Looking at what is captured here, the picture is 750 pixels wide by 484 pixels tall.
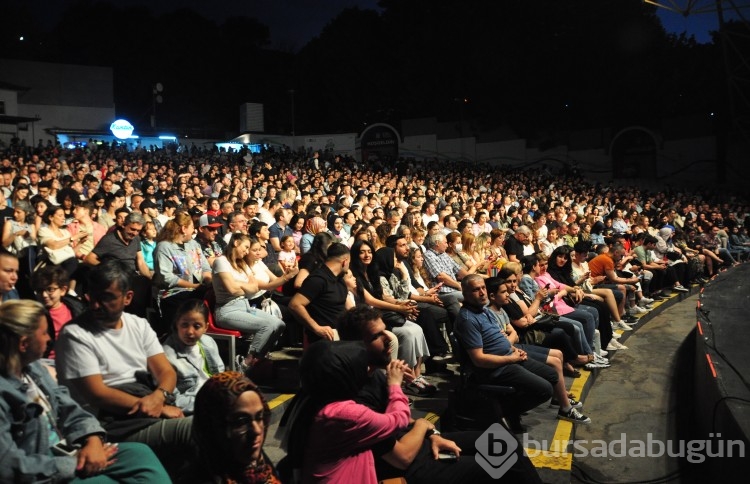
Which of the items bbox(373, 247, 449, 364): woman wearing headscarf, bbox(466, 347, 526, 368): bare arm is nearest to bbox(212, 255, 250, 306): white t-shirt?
bbox(373, 247, 449, 364): woman wearing headscarf

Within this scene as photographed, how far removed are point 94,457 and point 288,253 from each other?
5.15 meters

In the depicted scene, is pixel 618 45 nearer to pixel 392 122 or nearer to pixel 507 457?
pixel 392 122

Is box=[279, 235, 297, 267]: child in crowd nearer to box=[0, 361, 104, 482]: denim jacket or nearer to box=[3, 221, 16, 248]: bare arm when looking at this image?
box=[3, 221, 16, 248]: bare arm

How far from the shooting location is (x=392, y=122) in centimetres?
4538

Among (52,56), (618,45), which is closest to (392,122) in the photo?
(618,45)

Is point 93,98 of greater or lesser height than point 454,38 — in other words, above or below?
below

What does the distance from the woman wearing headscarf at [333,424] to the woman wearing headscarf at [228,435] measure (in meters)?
0.37

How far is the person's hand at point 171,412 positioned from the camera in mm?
3529

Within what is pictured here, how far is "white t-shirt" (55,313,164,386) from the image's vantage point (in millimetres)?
3412

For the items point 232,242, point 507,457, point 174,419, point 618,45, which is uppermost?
point 618,45

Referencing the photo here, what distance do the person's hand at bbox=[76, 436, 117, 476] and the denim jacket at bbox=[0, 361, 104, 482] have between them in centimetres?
4

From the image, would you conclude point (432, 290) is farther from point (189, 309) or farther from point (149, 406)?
point (149, 406)

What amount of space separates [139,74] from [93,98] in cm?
1353

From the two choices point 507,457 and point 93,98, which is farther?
point 93,98
